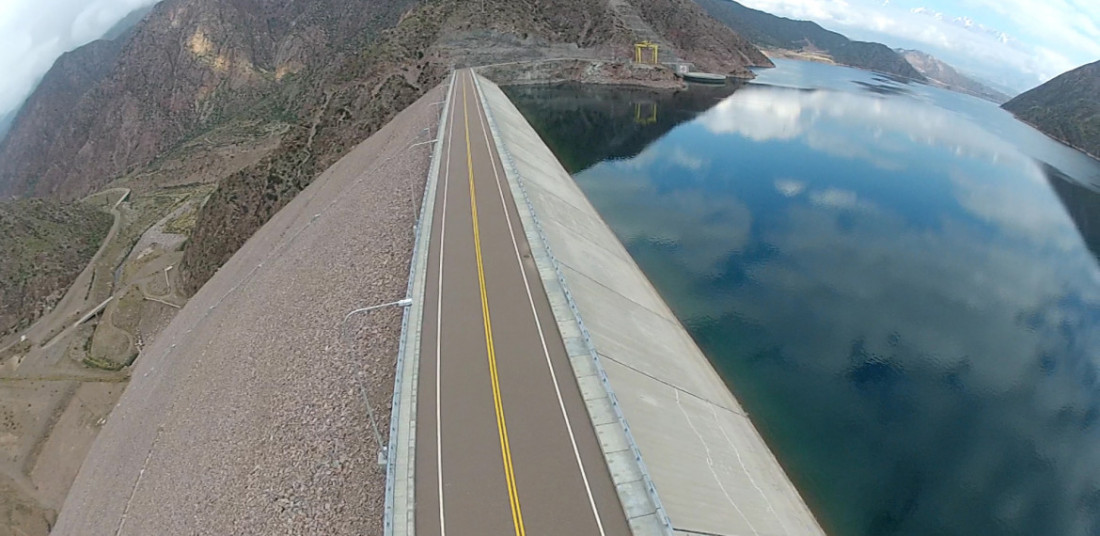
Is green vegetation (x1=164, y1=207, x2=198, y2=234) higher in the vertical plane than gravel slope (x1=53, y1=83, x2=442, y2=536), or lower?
lower

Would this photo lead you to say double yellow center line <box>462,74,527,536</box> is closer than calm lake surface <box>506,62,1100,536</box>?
Yes

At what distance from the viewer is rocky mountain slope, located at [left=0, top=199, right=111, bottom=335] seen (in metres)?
66.8

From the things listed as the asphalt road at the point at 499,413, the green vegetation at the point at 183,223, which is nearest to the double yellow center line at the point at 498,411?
the asphalt road at the point at 499,413

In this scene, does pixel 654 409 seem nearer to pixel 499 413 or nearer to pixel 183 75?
pixel 499 413

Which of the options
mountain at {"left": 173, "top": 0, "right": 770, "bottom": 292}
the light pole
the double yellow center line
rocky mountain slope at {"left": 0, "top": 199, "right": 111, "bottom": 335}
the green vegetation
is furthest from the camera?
the green vegetation

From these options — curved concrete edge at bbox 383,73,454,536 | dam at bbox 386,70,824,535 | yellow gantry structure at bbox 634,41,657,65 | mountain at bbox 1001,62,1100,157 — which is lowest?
mountain at bbox 1001,62,1100,157

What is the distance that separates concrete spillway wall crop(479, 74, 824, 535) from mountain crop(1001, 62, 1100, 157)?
4672 inches

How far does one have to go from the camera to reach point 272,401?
922 inches

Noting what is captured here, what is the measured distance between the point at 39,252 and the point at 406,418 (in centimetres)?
8520

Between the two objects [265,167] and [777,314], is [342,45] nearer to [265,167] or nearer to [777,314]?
[265,167]

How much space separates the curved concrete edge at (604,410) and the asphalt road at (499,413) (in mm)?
315

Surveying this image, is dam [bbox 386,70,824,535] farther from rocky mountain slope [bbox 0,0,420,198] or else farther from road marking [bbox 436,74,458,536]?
rocky mountain slope [bbox 0,0,420,198]

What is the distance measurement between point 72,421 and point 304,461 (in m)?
40.3

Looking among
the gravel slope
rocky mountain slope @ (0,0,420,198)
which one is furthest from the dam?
rocky mountain slope @ (0,0,420,198)
